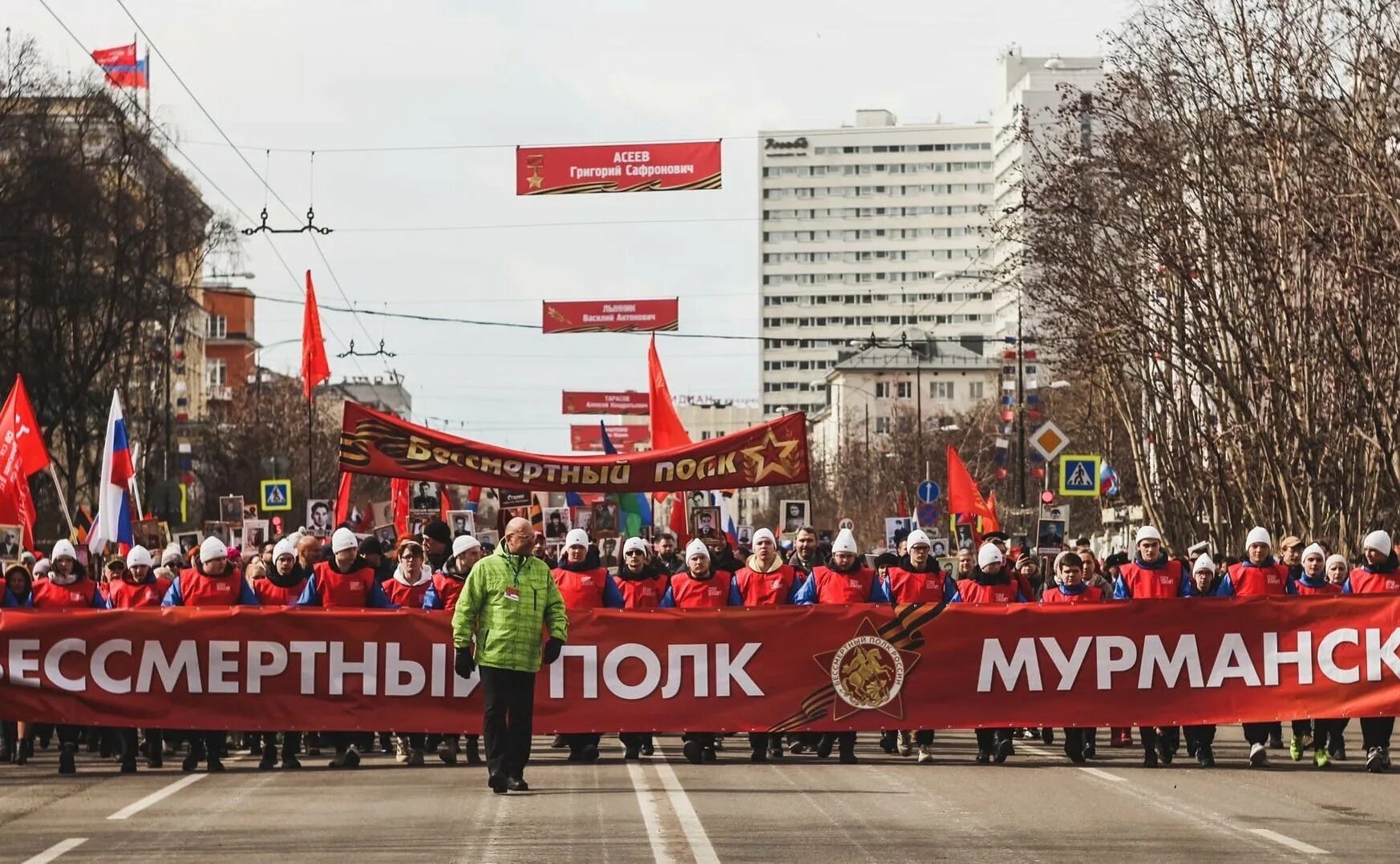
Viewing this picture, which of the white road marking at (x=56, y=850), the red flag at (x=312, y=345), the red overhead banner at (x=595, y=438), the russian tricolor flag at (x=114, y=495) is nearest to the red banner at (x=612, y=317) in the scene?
the red flag at (x=312, y=345)

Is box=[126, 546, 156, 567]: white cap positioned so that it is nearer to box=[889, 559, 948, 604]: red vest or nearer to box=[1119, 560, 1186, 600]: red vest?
box=[889, 559, 948, 604]: red vest

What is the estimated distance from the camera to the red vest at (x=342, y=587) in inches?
691

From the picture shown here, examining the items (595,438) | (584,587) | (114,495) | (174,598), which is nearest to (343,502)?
(114,495)

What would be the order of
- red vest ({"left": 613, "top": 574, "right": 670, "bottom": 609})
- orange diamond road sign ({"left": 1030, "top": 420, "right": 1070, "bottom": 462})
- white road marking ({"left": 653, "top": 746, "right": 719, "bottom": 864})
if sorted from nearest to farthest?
1. white road marking ({"left": 653, "top": 746, "right": 719, "bottom": 864})
2. red vest ({"left": 613, "top": 574, "right": 670, "bottom": 609})
3. orange diamond road sign ({"left": 1030, "top": 420, "right": 1070, "bottom": 462})

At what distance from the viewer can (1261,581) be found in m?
18.5

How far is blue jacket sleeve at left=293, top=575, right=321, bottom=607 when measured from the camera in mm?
17578

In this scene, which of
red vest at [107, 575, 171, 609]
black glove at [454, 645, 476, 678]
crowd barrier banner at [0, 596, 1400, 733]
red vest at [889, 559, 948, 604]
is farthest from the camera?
red vest at [889, 559, 948, 604]

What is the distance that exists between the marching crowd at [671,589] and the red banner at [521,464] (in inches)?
24.5

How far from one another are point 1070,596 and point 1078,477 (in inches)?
702

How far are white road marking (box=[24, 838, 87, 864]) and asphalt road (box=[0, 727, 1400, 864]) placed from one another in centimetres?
3

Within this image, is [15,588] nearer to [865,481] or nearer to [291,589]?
[291,589]

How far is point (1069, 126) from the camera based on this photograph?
33594 millimetres

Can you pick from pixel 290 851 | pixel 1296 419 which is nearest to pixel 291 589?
pixel 290 851

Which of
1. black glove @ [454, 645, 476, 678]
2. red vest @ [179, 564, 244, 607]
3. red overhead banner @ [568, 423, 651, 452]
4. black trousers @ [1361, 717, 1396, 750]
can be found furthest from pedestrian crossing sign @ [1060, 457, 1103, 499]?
red overhead banner @ [568, 423, 651, 452]
